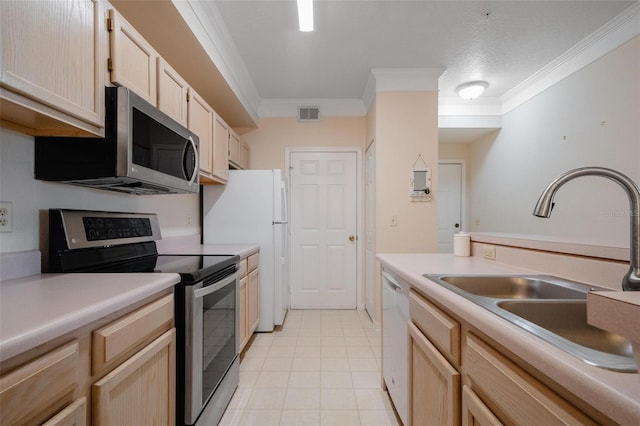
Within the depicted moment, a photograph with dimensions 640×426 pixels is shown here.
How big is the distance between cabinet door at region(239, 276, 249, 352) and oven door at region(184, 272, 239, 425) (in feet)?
1.22

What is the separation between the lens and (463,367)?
0.89m

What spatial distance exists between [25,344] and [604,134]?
3.77 meters

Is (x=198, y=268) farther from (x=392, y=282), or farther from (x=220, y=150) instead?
(x=220, y=150)

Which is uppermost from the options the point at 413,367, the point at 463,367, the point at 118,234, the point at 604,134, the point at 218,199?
the point at 604,134

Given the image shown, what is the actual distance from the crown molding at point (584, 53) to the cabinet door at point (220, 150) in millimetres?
3341

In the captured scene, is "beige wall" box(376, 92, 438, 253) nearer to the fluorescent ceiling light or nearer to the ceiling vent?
the ceiling vent

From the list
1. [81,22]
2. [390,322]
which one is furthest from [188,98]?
[390,322]

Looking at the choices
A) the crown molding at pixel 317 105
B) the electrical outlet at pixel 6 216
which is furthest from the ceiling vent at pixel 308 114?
the electrical outlet at pixel 6 216

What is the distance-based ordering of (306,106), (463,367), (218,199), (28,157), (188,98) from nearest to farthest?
(463,367)
(28,157)
(188,98)
(218,199)
(306,106)

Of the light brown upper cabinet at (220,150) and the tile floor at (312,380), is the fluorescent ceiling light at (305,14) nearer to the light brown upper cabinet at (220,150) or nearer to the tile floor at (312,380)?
the light brown upper cabinet at (220,150)

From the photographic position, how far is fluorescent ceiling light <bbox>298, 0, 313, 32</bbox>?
1898 millimetres

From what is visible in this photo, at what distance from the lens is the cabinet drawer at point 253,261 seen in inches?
99.3

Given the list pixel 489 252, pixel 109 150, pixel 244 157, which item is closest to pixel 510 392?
pixel 489 252

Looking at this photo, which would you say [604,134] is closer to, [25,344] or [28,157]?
[25,344]
